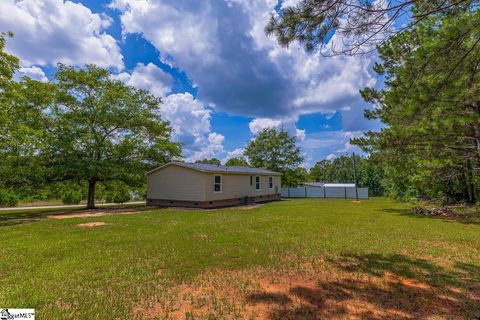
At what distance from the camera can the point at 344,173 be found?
62.9 meters

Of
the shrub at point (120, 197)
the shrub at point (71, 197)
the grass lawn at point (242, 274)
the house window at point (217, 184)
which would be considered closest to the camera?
the grass lawn at point (242, 274)

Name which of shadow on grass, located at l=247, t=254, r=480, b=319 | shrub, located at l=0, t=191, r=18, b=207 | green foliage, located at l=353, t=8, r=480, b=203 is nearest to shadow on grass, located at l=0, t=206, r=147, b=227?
shrub, located at l=0, t=191, r=18, b=207

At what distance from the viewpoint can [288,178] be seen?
3266 cm

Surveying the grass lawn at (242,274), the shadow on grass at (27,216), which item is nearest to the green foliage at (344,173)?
the grass lawn at (242,274)

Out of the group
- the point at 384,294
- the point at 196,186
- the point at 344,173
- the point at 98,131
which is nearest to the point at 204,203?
the point at 196,186

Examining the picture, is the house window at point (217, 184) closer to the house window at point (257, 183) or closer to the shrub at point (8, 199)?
the house window at point (257, 183)

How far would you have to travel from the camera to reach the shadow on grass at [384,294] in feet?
10.3

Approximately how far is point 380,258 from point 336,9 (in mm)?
4944

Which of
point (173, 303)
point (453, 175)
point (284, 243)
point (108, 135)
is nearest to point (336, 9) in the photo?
point (173, 303)

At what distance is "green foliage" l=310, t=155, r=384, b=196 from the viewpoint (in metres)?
42.2

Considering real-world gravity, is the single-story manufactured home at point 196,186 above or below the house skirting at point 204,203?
above

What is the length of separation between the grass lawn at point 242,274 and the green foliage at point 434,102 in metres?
3.03

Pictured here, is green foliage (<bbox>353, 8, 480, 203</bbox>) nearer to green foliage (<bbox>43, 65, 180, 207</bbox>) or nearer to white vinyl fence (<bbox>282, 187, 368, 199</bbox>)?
white vinyl fence (<bbox>282, 187, 368, 199</bbox>)

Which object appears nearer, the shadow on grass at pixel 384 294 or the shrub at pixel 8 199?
the shadow on grass at pixel 384 294
